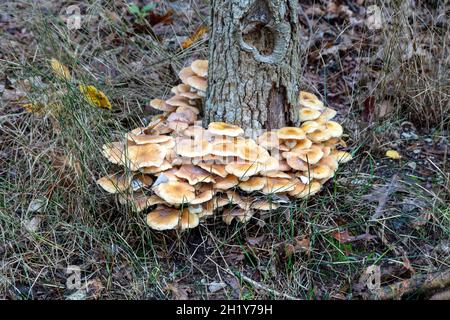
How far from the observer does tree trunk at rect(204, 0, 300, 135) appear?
3.60 meters

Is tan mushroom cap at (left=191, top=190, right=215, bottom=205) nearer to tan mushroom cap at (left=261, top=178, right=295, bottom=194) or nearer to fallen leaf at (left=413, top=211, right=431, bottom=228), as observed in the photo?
tan mushroom cap at (left=261, top=178, right=295, bottom=194)

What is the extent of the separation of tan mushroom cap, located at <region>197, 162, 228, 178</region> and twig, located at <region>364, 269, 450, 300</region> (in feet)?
3.76

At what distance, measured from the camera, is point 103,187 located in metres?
3.51

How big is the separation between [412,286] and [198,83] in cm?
209

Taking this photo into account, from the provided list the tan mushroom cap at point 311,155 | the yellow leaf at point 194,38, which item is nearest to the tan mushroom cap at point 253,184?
the tan mushroom cap at point 311,155

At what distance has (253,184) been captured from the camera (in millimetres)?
3443

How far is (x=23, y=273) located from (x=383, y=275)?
2264 mm

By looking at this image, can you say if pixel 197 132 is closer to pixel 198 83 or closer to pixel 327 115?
pixel 198 83

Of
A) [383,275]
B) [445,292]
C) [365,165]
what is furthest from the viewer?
[365,165]

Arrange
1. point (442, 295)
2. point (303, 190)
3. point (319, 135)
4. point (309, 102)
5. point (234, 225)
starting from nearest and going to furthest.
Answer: point (442, 295)
point (303, 190)
point (234, 225)
point (319, 135)
point (309, 102)

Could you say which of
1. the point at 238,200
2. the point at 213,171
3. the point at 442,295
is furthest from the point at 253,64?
the point at 442,295

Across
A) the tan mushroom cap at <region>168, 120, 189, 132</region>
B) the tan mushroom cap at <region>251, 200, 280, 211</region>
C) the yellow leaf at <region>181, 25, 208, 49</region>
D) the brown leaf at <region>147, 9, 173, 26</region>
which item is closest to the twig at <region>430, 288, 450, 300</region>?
the tan mushroom cap at <region>251, 200, 280, 211</region>
